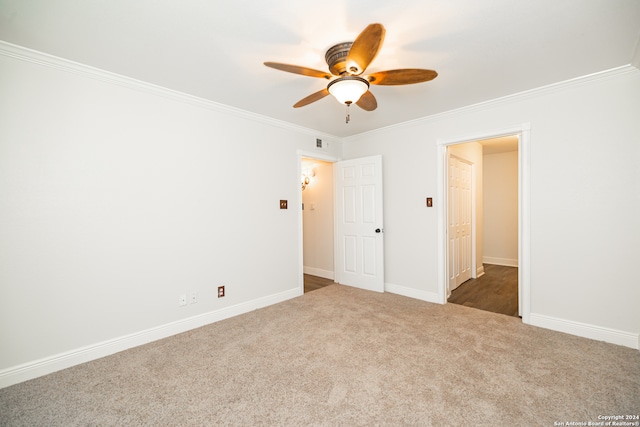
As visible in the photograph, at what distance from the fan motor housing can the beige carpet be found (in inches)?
89.6

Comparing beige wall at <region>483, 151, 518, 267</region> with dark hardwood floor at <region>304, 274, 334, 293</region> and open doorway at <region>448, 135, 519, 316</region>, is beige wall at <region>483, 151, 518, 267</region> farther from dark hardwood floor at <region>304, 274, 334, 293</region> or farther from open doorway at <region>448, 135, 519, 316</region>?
dark hardwood floor at <region>304, 274, 334, 293</region>

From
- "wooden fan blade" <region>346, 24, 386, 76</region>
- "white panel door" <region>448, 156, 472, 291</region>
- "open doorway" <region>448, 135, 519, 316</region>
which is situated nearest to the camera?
"wooden fan blade" <region>346, 24, 386, 76</region>

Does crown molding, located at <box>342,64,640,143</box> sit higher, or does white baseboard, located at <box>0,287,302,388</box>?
crown molding, located at <box>342,64,640,143</box>

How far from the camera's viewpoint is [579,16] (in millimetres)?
1831

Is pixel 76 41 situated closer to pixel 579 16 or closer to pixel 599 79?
pixel 579 16

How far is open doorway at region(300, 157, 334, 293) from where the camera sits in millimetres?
5090

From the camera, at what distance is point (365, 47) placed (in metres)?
1.67

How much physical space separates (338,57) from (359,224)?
2749mm

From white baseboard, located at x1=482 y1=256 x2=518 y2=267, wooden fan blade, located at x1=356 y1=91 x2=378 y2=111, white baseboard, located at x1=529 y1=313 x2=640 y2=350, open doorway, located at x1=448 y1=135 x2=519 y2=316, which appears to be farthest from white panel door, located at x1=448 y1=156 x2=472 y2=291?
wooden fan blade, located at x1=356 y1=91 x2=378 y2=111

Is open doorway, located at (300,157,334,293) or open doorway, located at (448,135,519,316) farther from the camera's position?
open doorway, located at (300,157,334,293)

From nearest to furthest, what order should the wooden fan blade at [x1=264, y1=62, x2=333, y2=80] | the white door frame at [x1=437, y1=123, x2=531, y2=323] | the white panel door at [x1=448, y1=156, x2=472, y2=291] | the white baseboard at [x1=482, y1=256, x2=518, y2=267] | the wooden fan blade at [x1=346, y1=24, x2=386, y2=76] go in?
the wooden fan blade at [x1=346, y1=24, x2=386, y2=76] < the wooden fan blade at [x1=264, y1=62, x2=333, y2=80] < the white door frame at [x1=437, y1=123, x2=531, y2=323] < the white panel door at [x1=448, y1=156, x2=472, y2=291] < the white baseboard at [x1=482, y1=256, x2=518, y2=267]

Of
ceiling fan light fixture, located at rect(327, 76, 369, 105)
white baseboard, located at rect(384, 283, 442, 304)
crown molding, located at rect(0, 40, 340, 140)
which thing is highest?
crown molding, located at rect(0, 40, 340, 140)

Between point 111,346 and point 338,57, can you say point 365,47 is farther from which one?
point 111,346

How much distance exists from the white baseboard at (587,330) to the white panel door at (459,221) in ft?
4.09
